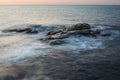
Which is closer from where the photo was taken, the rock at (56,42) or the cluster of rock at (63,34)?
the rock at (56,42)

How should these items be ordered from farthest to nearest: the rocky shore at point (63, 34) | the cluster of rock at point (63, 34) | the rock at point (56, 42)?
the rocky shore at point (63, 34)
the cluster of rock at point (63, 34)
the rock at point (56, 42)

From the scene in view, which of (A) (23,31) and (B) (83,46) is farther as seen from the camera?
(A) (23,31)

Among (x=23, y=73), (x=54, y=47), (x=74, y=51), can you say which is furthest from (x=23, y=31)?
(x=23, y=73)

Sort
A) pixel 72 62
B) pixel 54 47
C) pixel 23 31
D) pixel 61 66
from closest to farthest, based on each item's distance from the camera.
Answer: pixel 61 66, pixel 72 62, pixel 54 47, pixel 23 31

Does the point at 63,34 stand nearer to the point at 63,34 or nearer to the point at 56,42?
the point at 63,34

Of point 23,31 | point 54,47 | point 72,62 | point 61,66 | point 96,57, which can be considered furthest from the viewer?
Answer: point 23,31

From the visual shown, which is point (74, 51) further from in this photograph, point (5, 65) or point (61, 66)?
point (5, 65)

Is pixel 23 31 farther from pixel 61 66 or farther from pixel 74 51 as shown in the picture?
pixel 61 66

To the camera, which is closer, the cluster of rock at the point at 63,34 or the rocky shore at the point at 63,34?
the cluster of rock at the point at 63,34

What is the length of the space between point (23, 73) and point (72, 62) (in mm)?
4189

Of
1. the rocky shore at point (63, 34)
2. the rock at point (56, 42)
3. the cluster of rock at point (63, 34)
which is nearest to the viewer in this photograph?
the rock at point (56, 42)

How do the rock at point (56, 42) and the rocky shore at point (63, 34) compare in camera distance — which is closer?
the rock at point (56, 42)

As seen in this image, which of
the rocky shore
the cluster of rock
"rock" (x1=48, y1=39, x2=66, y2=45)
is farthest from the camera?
the rocky shore

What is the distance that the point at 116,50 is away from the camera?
62.5ft
